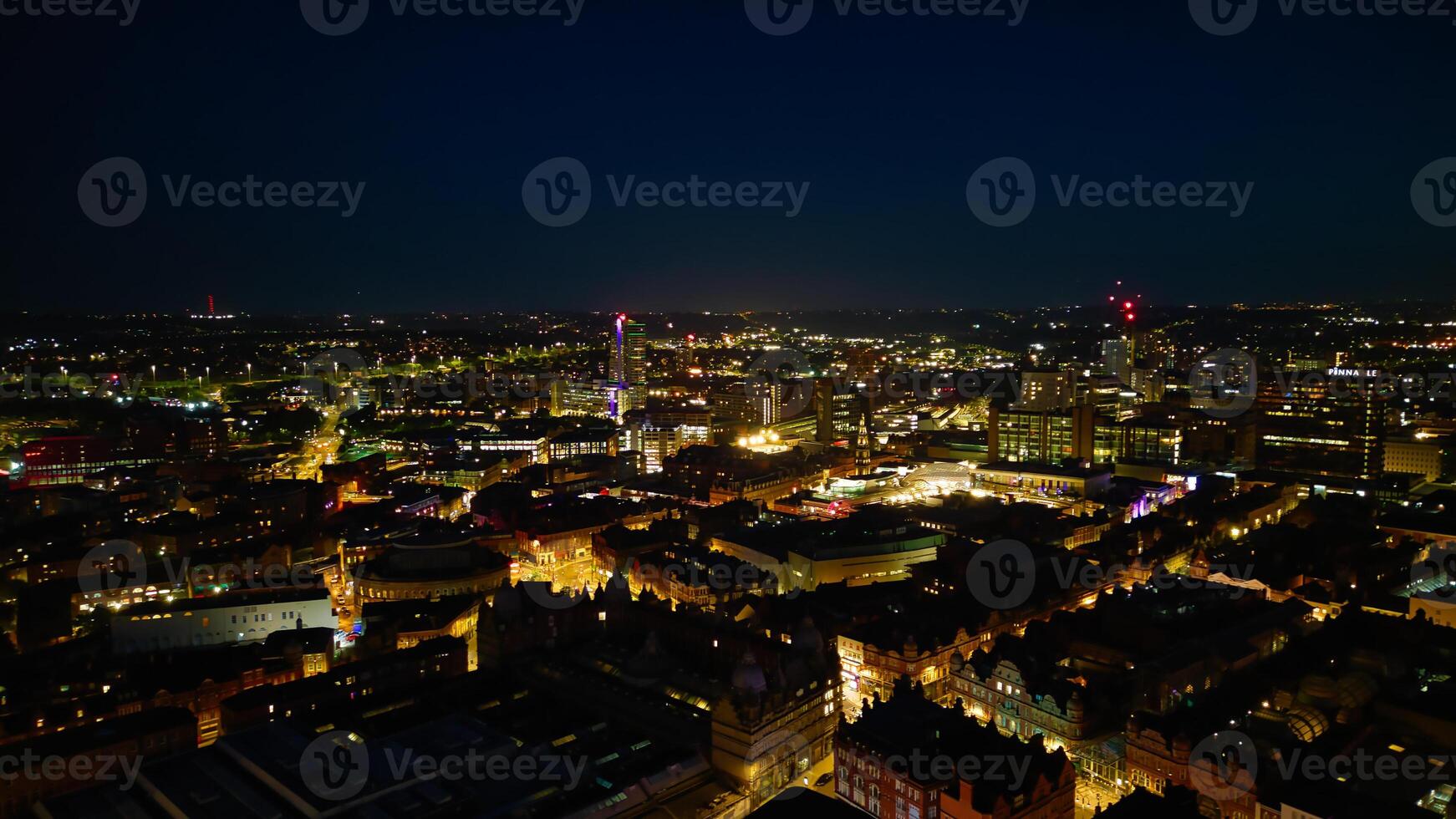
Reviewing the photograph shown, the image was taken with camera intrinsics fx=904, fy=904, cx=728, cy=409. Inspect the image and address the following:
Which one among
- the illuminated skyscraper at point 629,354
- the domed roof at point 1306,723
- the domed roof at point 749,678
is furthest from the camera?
the illuminated skyscraper at point 629,354

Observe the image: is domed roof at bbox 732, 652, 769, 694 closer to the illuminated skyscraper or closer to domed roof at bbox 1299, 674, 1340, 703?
domed roof at bbox 1299, 674, 1340, 703

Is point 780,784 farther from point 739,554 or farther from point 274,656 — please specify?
point 739,554

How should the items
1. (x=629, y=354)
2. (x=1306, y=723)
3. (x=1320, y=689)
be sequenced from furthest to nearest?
(x=629, y=354)
(x=1320, y=689)
(x=1306, y=723)

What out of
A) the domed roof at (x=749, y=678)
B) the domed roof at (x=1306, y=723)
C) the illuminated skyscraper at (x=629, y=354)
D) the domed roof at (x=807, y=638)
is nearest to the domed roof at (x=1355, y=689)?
the domed roof at (x=1306, y=723)

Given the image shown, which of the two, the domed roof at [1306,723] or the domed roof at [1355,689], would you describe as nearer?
the domed roof at [1306,723]

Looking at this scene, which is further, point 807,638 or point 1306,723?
point 807,638

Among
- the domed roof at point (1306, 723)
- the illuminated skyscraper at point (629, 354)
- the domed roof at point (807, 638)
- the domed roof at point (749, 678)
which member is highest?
the illuminated skyscraper at point (629, 354)

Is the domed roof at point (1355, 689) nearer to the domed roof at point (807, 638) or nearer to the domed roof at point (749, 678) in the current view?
the domed roof at point (807, 638)

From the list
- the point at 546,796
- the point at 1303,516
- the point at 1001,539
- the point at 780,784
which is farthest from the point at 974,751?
the point at 1303,516

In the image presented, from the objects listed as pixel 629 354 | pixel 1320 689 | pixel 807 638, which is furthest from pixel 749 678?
pixel 629 354

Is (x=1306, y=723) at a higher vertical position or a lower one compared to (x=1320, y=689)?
lower

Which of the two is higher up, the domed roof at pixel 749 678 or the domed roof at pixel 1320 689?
the domed roof at pixel 749 678

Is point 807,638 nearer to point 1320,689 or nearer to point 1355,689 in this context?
point 1320,689
